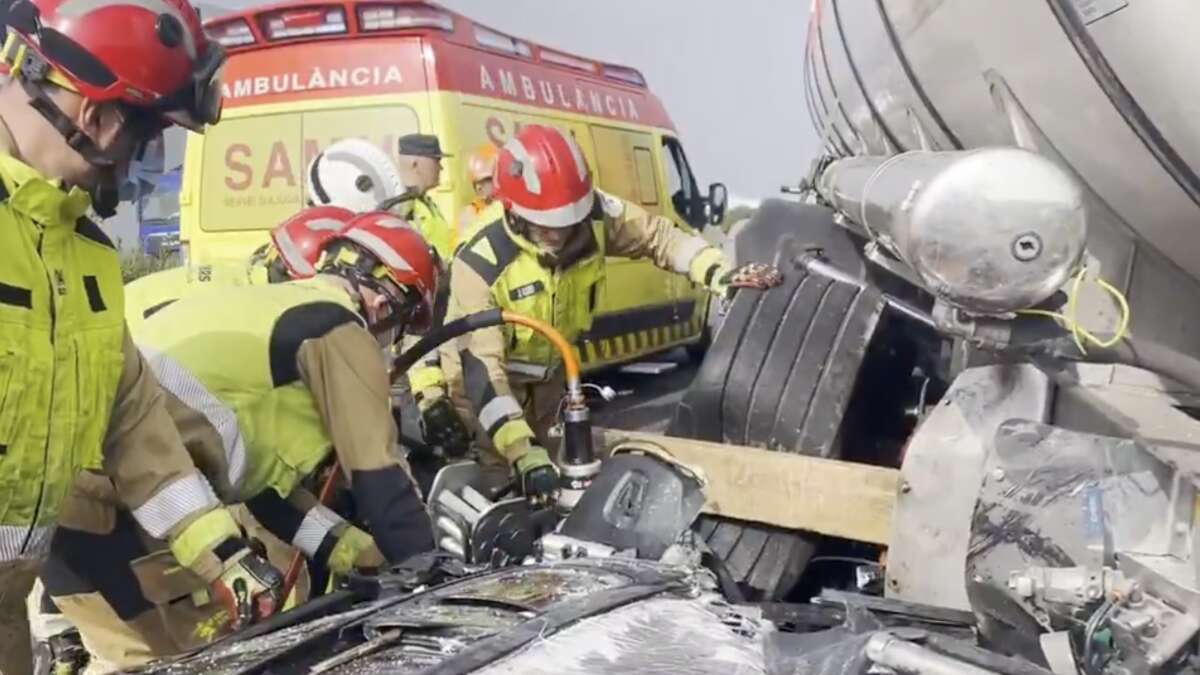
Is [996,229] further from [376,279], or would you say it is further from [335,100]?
[335,100]

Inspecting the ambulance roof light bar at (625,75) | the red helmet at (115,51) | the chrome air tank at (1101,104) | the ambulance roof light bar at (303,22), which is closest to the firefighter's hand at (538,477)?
the chrome air tank at (1101,104)

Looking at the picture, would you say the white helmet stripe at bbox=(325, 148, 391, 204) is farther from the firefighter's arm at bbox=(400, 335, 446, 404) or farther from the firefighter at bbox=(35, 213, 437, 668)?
the firefighter at bbox=(35, 213, 437, 668)

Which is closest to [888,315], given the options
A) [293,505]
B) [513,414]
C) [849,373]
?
[849,373]

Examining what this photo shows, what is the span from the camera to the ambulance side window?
8414 mm

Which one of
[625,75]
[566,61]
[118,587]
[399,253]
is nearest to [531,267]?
[399,253]

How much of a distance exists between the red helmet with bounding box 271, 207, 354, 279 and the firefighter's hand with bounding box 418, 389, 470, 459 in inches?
28.7

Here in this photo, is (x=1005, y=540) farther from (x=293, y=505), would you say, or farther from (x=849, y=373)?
(x=293, y=505)

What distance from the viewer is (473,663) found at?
4.95ft

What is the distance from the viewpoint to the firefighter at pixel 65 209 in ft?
6.77

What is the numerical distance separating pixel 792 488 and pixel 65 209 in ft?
5.48

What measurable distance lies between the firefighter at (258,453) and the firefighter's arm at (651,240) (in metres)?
1.78

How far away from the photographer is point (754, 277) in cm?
360

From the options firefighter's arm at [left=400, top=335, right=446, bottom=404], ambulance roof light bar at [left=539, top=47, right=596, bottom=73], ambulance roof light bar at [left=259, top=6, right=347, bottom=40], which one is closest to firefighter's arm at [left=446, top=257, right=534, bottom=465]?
firefighter's arm at [left=400, top=335, right=446, bottom=404]

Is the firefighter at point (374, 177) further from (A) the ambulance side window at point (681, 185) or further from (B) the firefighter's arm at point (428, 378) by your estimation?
(A) the ambulance side window at point (681, 185)
